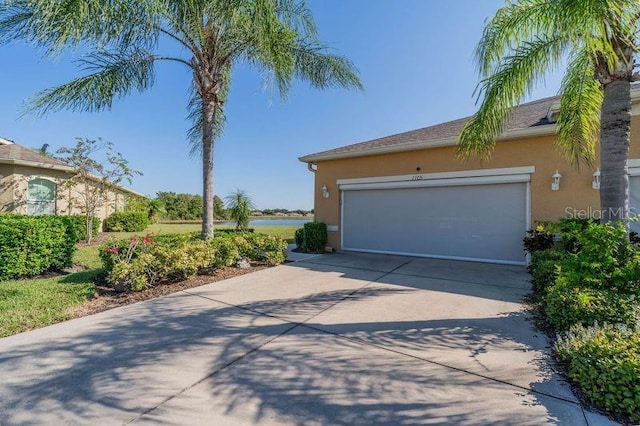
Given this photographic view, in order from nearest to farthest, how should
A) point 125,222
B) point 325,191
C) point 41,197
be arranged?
1. point 325,191
2. point 41,197
3. point 125,222

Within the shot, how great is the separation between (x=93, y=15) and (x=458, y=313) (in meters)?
8.71

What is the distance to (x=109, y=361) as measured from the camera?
333 cm

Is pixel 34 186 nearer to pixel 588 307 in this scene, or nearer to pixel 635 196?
pixel 588 307

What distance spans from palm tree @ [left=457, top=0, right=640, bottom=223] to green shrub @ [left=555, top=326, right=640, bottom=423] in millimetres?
2334

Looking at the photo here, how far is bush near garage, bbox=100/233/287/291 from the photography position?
5.98 m

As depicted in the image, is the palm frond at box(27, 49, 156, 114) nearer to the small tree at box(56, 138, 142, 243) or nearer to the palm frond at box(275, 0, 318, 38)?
the palm frond at box(275, 0, 318, 38)

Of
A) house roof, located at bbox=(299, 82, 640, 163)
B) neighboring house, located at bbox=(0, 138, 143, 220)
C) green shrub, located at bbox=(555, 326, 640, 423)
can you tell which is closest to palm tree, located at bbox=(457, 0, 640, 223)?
house roof, located at bbox=(299, 82, 640, 163)

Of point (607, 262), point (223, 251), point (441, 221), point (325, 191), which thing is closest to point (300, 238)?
point (325, 191)

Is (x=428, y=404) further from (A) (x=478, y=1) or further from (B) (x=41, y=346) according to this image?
(A) (x=478, y=1)

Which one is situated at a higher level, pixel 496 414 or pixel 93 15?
pixel 93 15

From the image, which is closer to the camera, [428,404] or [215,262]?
[428,404]

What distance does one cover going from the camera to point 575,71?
19.7 feet

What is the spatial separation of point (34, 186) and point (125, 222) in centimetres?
562

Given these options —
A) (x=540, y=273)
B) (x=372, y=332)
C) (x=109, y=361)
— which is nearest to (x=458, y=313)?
(x=372, y=332)
